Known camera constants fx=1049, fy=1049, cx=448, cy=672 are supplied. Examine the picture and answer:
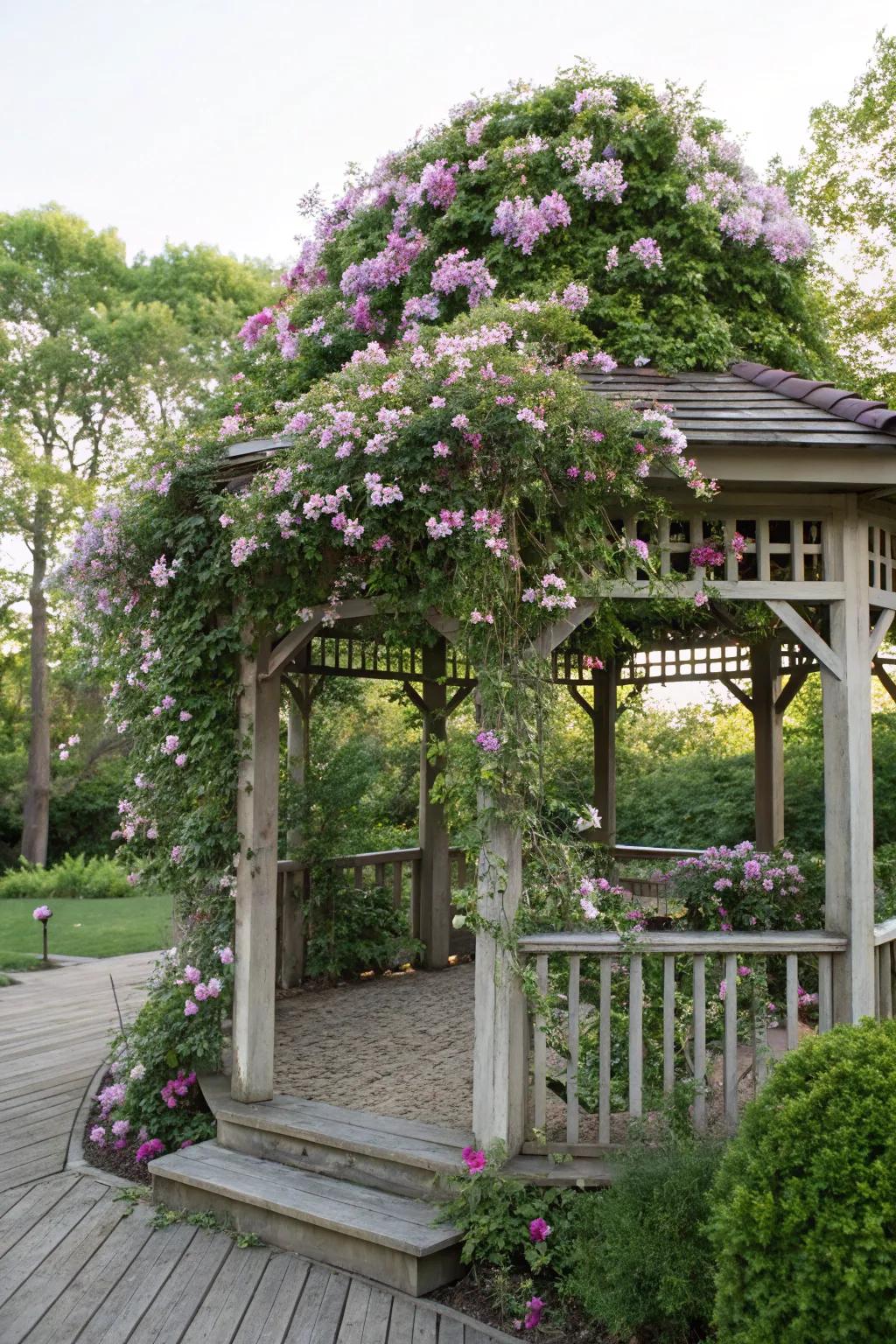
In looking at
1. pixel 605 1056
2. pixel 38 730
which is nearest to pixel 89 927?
pixel 38 730

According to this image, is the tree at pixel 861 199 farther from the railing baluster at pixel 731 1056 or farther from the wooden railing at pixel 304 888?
the railing baluster at pixel 731 1056

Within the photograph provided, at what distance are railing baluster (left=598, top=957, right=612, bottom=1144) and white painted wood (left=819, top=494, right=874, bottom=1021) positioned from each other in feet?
3.27

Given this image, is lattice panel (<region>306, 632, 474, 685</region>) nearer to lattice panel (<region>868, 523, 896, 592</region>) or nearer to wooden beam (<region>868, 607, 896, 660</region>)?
lattice panel (<region>868, 523, 896, 592</region>)

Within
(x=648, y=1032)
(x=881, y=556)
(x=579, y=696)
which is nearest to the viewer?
(x=648, y=1032)

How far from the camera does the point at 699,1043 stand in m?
4.29

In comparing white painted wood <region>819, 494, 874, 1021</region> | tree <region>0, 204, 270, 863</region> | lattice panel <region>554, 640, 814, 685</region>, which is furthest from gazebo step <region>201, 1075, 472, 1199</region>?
tree <region>0, 204, 270, 863</region>

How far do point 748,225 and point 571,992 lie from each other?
4544 millimetres

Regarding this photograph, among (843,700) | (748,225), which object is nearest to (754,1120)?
(843,700)

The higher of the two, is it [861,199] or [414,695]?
[861,199]

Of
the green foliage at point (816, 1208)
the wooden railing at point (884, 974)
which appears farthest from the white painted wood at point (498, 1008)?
the wooden railing at point (884, 974)

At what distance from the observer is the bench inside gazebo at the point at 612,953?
13.7 ft

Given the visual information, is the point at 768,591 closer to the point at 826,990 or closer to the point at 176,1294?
the point at 826,990

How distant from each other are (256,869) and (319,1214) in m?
1.66

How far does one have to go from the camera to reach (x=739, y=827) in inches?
518
